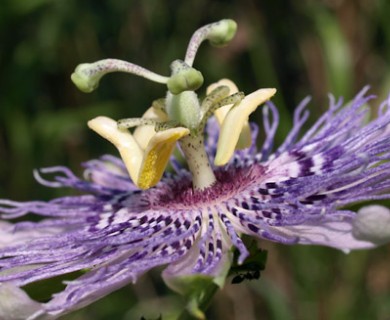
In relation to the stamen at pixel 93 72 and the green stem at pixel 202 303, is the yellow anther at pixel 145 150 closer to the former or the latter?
the stamen at pixel 93 72

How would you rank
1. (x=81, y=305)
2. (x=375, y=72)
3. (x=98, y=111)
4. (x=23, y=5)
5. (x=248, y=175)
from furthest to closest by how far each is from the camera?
(x=375, y=72) → (x=98, y=111) → (x=23, y=5) → (x=248, y=175) → (x=81, y=305)

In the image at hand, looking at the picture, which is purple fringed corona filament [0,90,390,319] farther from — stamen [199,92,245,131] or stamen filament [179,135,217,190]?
stamen [199,92,245,131]

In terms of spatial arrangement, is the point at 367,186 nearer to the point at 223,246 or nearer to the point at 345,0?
the point at 223,246

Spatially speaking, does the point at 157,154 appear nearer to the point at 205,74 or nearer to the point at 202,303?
the point at 202,303

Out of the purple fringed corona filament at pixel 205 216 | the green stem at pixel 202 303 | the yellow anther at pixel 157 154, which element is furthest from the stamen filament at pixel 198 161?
the green stem at pixel 202 303

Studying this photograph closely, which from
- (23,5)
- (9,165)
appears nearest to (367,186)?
(23,5)
